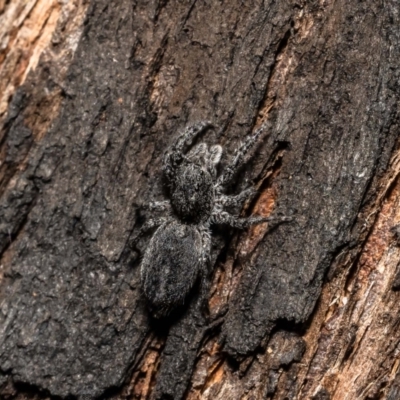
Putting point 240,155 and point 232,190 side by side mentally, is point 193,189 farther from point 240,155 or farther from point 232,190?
point 240,155

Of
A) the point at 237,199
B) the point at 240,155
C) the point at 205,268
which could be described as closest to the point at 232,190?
the point at 237,199

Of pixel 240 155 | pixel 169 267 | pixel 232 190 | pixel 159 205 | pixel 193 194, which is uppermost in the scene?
pixel 240 155

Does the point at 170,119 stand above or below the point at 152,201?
above

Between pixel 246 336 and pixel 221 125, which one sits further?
pixel 221 125

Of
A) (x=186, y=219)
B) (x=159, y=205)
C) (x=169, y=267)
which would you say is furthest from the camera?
(x=186, y=219)

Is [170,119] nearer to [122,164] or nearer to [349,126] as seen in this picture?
[122,164]

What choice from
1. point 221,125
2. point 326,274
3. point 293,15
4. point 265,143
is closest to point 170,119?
point 221,125

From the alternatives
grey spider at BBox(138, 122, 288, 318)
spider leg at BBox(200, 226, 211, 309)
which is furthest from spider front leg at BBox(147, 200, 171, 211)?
spider leg at BBox(200, 226, 211, 309)

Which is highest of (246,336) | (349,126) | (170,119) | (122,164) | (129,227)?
(349,126)

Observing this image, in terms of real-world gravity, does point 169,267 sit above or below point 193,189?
below
